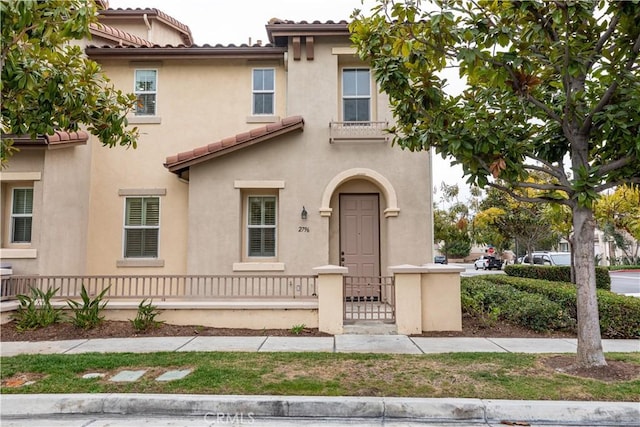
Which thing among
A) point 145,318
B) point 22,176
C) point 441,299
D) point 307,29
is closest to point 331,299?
point 441,299

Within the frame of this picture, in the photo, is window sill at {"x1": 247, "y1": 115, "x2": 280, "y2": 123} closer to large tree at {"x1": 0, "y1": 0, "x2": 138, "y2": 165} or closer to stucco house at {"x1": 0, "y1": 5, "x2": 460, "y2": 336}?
stucco house at {"x1": 0, "y1": 5, "x2": 460, "y2": 336}

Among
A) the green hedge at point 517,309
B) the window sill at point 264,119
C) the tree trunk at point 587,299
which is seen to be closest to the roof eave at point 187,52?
the window sill at point 264,119

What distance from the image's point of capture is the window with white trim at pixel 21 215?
10430 millimetres

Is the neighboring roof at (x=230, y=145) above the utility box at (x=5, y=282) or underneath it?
above

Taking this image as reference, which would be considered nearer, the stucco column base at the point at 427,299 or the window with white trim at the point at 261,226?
the stucco column base at the point at 427,299

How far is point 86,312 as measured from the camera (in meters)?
8.73

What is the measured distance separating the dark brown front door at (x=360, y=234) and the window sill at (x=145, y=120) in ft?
17.8

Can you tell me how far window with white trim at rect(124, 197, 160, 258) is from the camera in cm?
1137

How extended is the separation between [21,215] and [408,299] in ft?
31.0

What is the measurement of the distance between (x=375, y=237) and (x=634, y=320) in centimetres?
562

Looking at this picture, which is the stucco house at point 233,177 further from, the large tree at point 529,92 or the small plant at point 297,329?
the large tree at point 529,92

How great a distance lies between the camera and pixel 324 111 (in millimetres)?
10906

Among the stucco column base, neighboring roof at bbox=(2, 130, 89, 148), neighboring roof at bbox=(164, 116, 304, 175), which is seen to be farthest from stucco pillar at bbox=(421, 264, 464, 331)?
neighboring roof at bbox=(2, 130, 89, 148)

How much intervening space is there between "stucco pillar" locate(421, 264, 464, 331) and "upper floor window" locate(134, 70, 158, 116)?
8.49 meters
